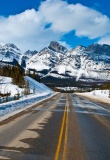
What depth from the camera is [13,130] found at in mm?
16234

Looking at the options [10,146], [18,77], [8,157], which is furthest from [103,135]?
[18,77]

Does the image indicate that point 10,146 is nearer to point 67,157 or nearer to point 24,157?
point 24,157

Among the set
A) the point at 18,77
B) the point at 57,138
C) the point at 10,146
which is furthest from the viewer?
the point at 18,77

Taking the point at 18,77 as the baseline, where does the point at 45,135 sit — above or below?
below

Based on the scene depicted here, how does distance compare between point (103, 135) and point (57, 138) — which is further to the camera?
point (103, 135)

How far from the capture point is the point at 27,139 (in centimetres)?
1362

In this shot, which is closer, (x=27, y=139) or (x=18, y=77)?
(x=27, y=139)

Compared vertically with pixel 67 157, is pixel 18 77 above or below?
above

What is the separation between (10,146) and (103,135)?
5.21 meters

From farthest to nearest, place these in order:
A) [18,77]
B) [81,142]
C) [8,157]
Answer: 1. [18,77]
2. [81,142]
3. [8,157]

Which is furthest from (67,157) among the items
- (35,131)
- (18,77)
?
(18,77)

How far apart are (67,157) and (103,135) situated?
5.22m

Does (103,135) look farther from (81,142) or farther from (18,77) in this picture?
(18,77)

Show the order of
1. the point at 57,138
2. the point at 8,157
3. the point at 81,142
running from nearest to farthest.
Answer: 1. the point at 8,157
2. the point at 81,142
3. the point at 57,138
